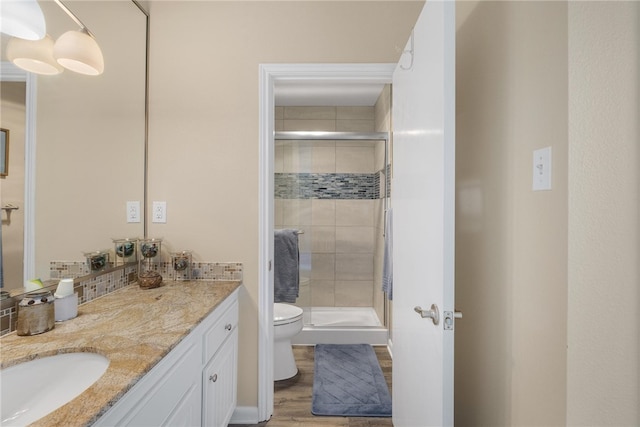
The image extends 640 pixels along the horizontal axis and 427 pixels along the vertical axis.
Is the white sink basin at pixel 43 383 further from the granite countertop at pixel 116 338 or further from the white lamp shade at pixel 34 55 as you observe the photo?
the white lamp shade at pixel 34 55

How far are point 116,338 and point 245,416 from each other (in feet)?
3.82

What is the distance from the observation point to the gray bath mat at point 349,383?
6.31ft

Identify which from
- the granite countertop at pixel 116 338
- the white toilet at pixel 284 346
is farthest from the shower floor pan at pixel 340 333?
the granite countertop at pixel 116 338

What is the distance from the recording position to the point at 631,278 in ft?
2.01

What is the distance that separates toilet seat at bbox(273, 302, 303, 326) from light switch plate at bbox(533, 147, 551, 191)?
1844 millimetres

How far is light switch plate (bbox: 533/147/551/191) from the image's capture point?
0.88 metres

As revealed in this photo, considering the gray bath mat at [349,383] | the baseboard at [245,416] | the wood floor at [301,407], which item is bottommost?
→ the wood floor at [301,407]

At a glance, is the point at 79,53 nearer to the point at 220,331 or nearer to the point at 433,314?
the point at 220,331

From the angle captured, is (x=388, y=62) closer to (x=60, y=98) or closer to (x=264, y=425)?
(x=60, y=98)

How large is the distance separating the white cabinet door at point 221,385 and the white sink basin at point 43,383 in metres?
0.47

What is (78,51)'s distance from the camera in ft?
4.34

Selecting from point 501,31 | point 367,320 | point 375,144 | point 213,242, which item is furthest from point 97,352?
point 375,144

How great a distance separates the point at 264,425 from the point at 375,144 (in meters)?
2.67

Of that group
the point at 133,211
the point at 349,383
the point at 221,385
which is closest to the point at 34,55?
the point at 133,211
